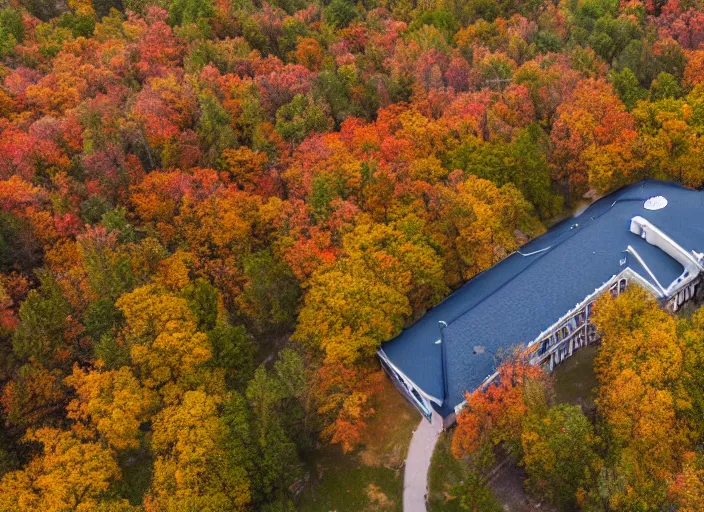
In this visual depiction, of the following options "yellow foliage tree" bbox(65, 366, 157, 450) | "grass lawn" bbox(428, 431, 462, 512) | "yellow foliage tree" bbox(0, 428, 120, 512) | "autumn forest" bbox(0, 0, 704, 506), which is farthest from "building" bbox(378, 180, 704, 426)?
"yellow foliage tree" bbox(0, 428, 120, 512)

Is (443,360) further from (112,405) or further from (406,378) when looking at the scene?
(112,405)

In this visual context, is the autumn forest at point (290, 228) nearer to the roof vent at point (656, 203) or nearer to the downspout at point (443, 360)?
the downspout at point (443, 360)

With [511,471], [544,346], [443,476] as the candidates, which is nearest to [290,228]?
[544,346]

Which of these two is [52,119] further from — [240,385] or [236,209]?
[240,385]

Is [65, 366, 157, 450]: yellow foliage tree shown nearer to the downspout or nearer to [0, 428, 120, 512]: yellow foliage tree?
[0, 428, 120, 512]: yellow foliage tree

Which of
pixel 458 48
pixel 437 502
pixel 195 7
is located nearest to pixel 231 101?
pixel 195 7

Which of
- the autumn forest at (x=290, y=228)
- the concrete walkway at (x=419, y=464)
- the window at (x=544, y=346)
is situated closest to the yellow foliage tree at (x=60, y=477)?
the autumn forest at (x=290, y=228)

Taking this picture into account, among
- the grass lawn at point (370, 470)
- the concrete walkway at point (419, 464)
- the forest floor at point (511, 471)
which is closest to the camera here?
the forest floor at point (511, 471)
